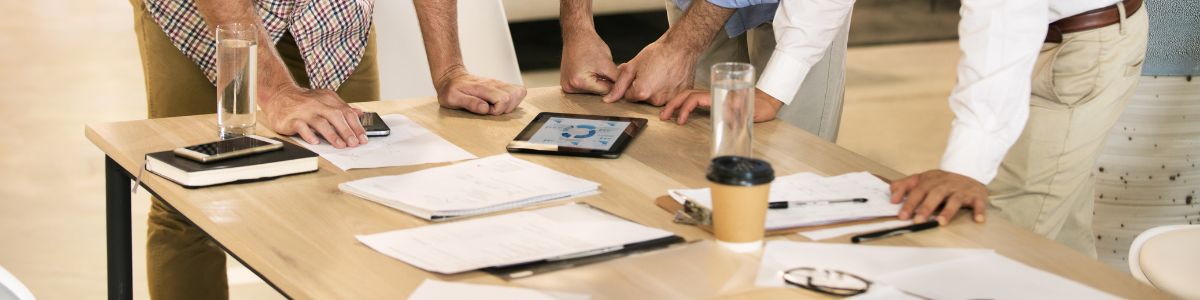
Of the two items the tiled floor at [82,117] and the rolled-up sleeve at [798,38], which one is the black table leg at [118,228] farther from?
the rolled-up sleeve at [798,38]

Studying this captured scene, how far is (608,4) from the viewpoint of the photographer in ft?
16.7

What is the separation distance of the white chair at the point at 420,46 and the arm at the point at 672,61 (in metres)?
1.10

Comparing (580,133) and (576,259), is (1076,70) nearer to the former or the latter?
(580,133)

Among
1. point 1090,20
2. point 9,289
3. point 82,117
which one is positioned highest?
point 1090,20

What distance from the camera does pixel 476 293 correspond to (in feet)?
2.82

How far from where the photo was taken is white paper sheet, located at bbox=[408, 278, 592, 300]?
852 mm

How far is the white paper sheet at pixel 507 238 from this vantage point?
937 mm

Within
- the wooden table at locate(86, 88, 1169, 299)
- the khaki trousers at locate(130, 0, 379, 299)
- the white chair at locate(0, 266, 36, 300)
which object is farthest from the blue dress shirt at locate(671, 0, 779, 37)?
the white chair at locate(0, 266, 36, 300)

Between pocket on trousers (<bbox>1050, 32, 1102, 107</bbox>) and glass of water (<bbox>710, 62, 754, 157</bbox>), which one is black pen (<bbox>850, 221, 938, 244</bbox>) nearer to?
glass of water (<bbox>710, 62, 754, 157</bbox>)

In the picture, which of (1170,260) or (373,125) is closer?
(1170,260)

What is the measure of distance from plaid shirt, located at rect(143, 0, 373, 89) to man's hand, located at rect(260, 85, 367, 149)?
0.26 metres

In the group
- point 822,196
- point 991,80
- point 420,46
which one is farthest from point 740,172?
point 420,46

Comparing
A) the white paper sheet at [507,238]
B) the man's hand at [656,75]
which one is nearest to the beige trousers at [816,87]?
the man's hand at [656,75]

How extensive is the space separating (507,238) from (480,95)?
726 millimetres
